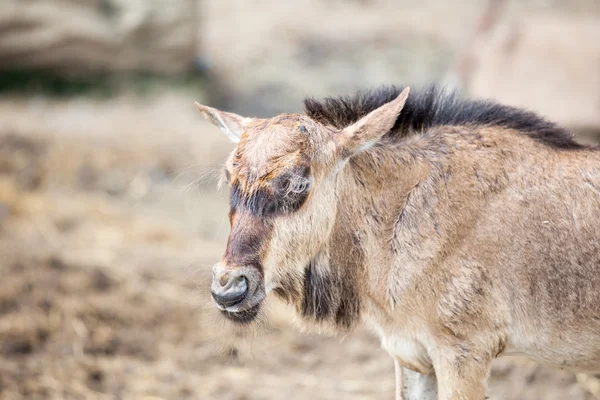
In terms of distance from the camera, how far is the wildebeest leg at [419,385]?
477 centimetres

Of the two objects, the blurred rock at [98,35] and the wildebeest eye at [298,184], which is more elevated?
the wildebeest eye at [298,184]

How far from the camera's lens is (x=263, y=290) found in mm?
4184

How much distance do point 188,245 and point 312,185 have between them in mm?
5882

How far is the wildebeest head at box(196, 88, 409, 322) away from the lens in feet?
13.4

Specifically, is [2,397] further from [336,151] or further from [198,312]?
[336,151]

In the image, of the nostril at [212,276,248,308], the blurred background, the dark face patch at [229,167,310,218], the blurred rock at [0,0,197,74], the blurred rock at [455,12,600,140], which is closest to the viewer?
the nostril at [212,276,248,308]

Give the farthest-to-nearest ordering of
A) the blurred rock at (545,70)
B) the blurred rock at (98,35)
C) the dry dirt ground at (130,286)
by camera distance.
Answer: the blurred rock at (98,35)
the blurred rock at (545,70)
the dry dirt ground at (130,286)

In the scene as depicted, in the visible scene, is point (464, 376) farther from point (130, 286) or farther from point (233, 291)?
point (130, 286)

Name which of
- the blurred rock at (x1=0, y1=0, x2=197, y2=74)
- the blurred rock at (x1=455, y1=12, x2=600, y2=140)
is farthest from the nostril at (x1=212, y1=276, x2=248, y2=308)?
the blurred rock at (x1=0, y1=0, x2=197, y2=74)

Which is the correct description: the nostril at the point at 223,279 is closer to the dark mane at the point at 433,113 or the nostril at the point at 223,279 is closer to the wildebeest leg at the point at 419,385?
the dark mane at the point at 433,113

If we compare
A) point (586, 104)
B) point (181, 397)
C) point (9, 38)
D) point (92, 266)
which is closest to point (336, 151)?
point (181, 397)

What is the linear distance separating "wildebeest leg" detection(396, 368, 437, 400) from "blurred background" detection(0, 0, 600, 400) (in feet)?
3.23

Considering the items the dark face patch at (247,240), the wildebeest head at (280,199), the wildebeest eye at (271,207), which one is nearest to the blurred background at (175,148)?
the wildebeest head at (280,199)

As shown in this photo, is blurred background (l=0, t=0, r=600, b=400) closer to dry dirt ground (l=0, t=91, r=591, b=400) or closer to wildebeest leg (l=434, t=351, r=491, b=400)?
dry dirt ground (l=0, t=91, r=591, b=400)
